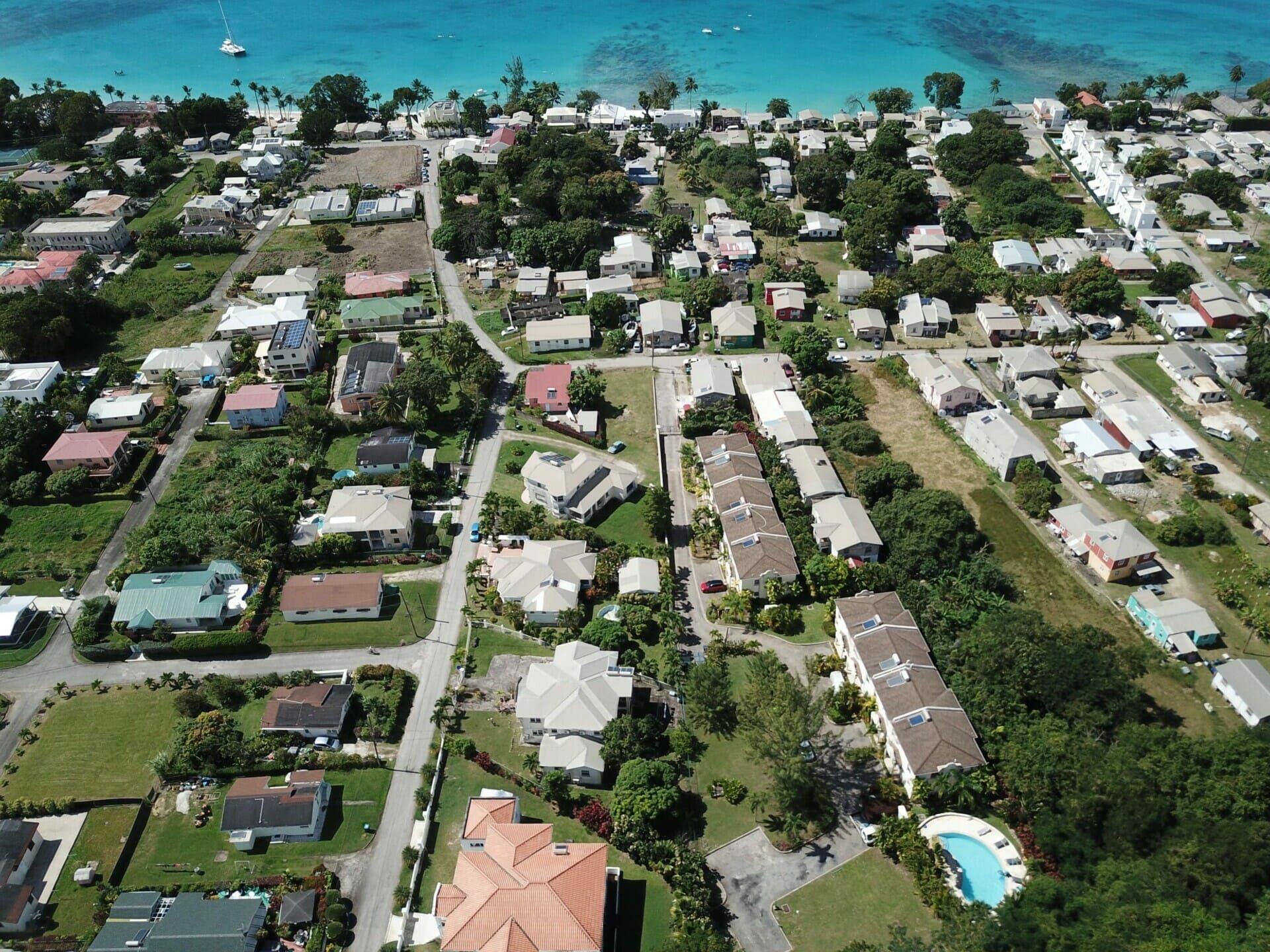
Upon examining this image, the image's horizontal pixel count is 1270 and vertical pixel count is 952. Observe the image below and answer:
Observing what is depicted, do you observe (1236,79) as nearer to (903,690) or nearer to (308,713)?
(903,690)

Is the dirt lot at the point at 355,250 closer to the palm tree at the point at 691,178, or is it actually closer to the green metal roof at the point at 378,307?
the green metal roof at the point at 378,307

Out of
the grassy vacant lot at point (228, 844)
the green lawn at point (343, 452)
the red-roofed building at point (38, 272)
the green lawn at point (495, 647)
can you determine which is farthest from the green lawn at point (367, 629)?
the red-roofed building at point (38, 272)

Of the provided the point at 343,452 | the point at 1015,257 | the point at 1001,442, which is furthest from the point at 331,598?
the point at 1015,257

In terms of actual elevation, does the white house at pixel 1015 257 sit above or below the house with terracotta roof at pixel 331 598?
above

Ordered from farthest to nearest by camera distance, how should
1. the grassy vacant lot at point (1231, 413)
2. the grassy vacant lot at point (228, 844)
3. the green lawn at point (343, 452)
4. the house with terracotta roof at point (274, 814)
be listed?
the green lawn at point (343, 452)
the grassy vacant lot at point (1231, 413)
the house with terracotta roof at point (274, 814)
the grassy vacant lot at point (228, 844)

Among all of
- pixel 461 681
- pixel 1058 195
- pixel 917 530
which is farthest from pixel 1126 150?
pixel 461 681

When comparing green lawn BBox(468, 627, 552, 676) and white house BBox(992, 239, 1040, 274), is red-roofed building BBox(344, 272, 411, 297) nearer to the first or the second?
green lawn BBox(468, 627, 552, 676)

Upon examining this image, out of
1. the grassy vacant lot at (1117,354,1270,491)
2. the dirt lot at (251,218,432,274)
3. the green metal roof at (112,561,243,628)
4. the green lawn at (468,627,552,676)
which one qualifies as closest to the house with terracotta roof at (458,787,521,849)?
the green lawn at (468,627,552,676)
